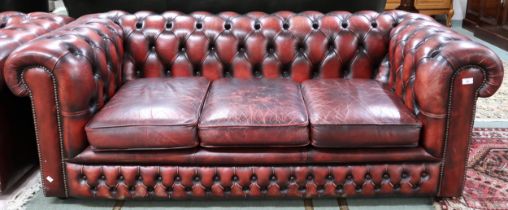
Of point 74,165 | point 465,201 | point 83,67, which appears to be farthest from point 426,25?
point 74,165

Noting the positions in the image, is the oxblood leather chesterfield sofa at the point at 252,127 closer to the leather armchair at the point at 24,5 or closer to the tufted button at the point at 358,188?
the tufted button at the point at 358,188

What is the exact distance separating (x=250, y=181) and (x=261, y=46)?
772mm

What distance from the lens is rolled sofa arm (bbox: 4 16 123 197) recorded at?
1933mm

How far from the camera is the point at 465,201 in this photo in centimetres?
218

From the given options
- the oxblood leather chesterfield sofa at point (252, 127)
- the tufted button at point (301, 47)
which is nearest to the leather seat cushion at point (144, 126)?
the oxblood leather chesterfield sofa at point (252, 127)

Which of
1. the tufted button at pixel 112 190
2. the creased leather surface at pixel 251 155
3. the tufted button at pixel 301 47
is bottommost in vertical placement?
the tufted button at pixel 112 190

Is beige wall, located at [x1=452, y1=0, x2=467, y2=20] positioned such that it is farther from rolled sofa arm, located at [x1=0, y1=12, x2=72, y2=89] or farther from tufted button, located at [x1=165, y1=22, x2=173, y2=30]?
rolled sofa arm, located at [x1=0, y1=12, x2=72, y2=89]

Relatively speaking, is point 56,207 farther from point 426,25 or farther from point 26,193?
point 426,25

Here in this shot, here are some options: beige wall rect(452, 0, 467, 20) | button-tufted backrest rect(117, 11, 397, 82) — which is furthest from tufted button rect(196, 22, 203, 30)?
beige wall rect(452, 0, 467, 20)

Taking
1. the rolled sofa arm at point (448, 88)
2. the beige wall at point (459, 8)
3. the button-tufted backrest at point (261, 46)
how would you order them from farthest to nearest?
the beige wall at point (459, 8) < the button-tufted backrest at point (261, 46) < the rolled sofa arm at point (448, 88)

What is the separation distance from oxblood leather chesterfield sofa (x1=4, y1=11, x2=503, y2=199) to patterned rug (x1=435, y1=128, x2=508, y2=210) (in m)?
0.11

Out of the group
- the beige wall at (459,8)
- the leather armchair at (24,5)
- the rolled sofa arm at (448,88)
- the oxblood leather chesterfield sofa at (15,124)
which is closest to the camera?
the rolled sofa arm at (448,88)

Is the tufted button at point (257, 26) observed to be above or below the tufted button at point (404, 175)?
above

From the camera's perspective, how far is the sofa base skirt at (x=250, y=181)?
207cm
